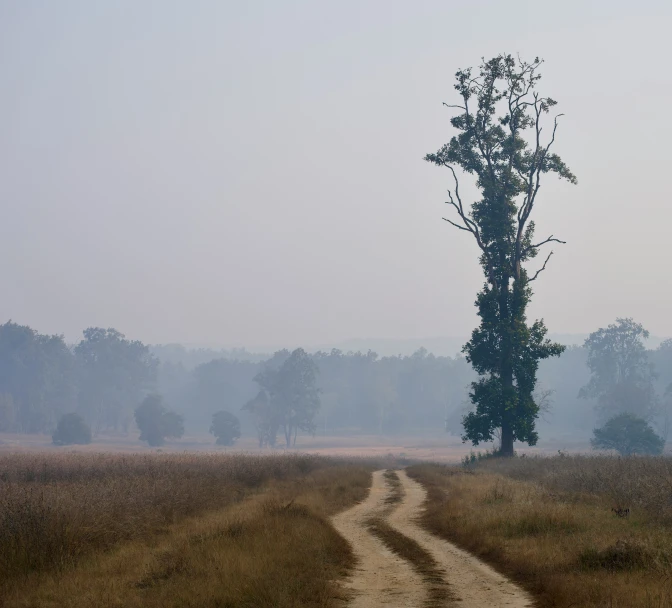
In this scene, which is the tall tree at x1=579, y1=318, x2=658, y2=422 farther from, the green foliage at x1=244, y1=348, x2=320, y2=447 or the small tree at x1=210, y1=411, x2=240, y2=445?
the small tree at x1=210, y1=411, x2=240, y2=445

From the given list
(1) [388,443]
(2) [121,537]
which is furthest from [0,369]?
(2) [121,537]

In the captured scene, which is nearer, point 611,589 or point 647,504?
point 611,589

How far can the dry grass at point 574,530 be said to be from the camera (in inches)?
464

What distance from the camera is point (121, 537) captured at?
1773cm

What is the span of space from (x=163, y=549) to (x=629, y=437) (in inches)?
2492

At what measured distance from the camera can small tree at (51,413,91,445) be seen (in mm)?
116500

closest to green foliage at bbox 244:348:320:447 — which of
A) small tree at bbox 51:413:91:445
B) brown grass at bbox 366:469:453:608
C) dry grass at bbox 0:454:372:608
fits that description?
small tree at bbox 51:413:91:445

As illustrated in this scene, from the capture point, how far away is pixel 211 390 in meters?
183

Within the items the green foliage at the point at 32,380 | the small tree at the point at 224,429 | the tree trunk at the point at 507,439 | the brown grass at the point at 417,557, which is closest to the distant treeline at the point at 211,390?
the green foliage at the point at 32,380

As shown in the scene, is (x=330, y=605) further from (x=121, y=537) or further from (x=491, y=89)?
(x=491, y=89)

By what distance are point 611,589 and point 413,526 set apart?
9835mm

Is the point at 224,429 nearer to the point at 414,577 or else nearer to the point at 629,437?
the point at 629,437

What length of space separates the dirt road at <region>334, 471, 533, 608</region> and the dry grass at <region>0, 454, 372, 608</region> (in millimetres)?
557

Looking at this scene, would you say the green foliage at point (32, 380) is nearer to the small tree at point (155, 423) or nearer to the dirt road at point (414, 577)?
the small tree at point (155, 423)
